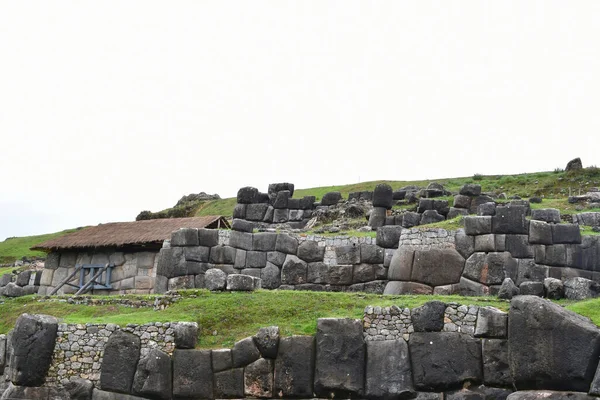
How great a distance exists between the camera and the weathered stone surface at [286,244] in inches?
1050

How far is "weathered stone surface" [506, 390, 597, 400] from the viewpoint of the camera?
52.3 ft

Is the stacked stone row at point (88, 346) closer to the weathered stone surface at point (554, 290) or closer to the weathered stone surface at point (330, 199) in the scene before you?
the weathered stone surface at point (554, 290)

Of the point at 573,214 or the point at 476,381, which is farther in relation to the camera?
the point at 573,214

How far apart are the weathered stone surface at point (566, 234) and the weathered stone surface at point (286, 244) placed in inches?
341

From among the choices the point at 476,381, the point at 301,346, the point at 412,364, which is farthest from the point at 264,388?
the point at 476,381

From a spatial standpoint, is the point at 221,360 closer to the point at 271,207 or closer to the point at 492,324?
the point at 492,324

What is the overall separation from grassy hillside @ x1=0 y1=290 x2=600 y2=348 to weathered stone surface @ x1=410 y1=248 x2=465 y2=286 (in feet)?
10.6

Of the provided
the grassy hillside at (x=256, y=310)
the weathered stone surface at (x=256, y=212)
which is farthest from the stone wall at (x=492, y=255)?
the weathered stone surface at (x=256, y=212)

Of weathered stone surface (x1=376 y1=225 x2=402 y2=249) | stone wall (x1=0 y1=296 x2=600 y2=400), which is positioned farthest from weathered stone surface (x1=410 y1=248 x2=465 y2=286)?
stone wall (x1=0 y1=296 x2=600 y2=400)

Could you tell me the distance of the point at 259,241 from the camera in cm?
2730

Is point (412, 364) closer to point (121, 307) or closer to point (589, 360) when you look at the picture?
point (589, 360)

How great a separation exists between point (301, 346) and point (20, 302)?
37.8 ft

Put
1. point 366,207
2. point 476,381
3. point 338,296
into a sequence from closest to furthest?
point 476,381 → point 338,296 → point 366,207

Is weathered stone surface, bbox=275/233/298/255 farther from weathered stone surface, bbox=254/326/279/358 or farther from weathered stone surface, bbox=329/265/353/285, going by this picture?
weathered stone surface, bbox=254/326/279/358
